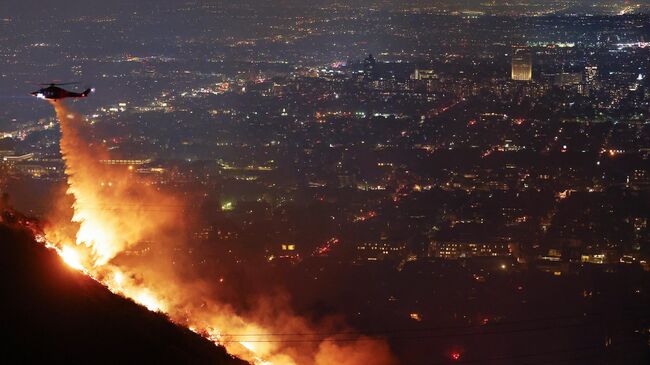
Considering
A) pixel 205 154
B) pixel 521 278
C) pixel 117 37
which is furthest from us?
pixel 117 37

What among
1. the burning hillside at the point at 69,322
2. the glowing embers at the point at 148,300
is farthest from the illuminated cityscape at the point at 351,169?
the burning hillside at the point at 69,322

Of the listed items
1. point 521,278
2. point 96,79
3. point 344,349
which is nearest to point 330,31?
→ point 96,79

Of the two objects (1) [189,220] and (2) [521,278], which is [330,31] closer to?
(1) [189,220]

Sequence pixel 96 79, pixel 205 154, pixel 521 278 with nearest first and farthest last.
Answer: pixel 521 278 < pixel 205 154 < pixel 96 79

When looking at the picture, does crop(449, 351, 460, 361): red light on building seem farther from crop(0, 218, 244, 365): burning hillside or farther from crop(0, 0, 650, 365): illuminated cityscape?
crop(0, 218, 244, 365): burning hillside

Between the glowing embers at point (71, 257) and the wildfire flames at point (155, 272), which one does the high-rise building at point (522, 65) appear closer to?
the wildfire flames at point (155, 272)

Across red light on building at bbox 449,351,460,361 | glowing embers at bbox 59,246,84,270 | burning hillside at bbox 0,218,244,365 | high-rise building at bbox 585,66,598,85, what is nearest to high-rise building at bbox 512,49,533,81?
high-rise building at bbox 585,66,598,85
